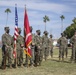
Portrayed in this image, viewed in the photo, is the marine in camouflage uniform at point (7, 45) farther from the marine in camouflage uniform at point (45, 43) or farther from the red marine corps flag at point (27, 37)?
the marine in camouflage uniform at point (45, 43)

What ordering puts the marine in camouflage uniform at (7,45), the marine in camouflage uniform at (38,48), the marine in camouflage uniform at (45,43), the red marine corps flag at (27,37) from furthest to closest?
the marine in camouflage uniform at (45,43)
the marine in camouflage uniform at (38,48)
the red marine corps flag at (27,37)
the marine in camouflage uniform at (7,45)

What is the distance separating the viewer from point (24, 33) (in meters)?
18.1

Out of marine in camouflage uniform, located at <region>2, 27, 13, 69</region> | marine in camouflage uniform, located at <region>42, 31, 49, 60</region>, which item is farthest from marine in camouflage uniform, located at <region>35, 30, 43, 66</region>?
marine in camouflage uniform, located at <region>42, 31, 49, 60</region>

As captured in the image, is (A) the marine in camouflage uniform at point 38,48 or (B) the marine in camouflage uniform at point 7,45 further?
(A) the marine in camouflage uniform at point 38,48

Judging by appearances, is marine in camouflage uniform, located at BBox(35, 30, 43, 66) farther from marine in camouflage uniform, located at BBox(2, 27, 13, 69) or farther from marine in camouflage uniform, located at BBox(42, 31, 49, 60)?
marine in camouflage uniform, located at BBox(42, 31, 49, 60)

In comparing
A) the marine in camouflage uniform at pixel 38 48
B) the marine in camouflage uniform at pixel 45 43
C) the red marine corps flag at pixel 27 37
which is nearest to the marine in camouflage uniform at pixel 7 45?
the red marine corps flag at pixel 27 37

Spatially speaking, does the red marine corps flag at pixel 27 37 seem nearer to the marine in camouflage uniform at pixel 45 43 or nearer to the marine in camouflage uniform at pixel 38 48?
the marine in camouflage uniform at pixel 38 48

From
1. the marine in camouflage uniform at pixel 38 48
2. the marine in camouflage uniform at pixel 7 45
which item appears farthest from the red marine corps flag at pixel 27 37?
the marine in camouflage uniform at pixel 7 45

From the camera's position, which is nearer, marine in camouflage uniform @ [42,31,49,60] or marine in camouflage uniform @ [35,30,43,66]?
marine in camouflage uniform @ [35,30,43,66]

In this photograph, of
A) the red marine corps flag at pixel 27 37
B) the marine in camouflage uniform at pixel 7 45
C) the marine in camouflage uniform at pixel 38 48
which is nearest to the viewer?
the marine in camouflage uniform at pixel 7 45

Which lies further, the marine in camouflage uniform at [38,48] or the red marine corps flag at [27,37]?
the marine in camouflage uniform at [38,48]

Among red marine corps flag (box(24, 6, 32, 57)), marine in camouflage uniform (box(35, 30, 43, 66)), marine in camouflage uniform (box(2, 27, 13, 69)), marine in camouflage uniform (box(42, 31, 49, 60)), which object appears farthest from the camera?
marine in camouflage uniform (box(42, 31, 49, 60))

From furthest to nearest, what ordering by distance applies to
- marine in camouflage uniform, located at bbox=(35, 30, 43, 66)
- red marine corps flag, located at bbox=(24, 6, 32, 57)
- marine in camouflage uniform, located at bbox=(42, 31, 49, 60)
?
marine in camouflage uniform, located at bbox=(42, 31, 49, 60)
marine in camouflage uniform, located at bbox=(35, 30, 43, 66)
red marine corps flag, located at bbox=(24, 6, 32, 57)

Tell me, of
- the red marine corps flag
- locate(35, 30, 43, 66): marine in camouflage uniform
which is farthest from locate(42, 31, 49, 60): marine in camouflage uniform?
the red marine corps flag
